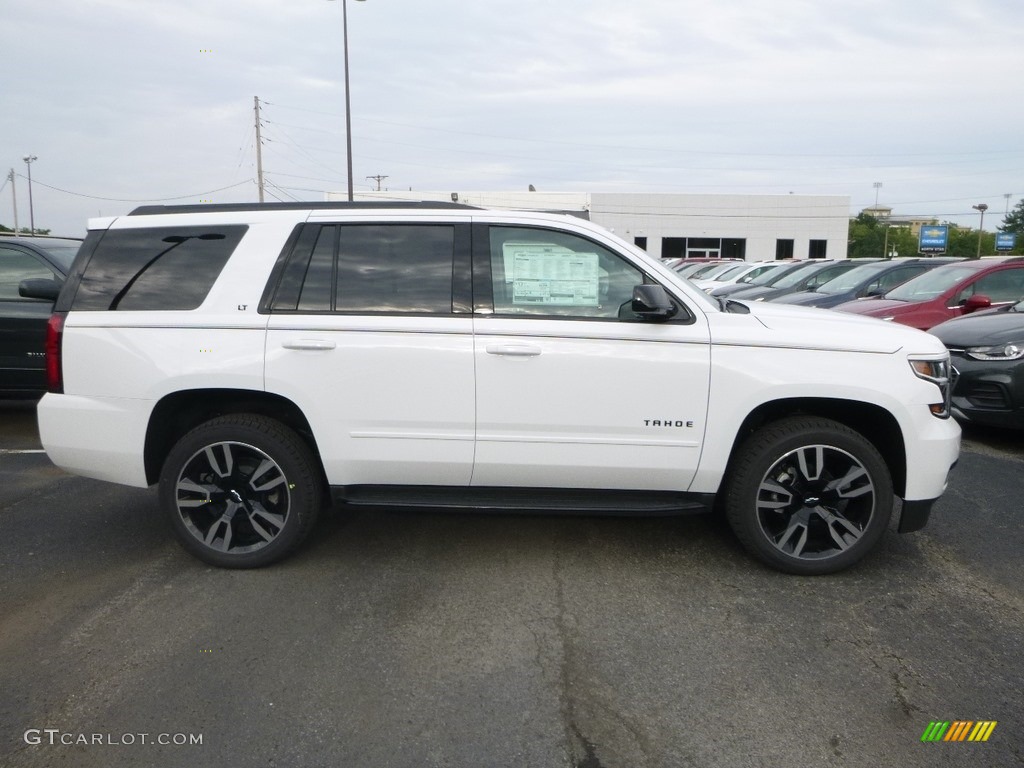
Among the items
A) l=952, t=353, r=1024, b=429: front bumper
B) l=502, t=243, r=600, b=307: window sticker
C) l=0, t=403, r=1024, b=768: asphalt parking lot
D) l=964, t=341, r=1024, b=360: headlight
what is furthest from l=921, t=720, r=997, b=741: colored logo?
l=964, t=341, r=1024, b=360: headlight

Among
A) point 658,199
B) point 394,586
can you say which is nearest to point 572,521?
point 394,586

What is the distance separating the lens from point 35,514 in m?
5.28

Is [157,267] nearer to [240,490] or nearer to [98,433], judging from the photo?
[98,433]

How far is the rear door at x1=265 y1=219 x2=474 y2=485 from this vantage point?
4.11m

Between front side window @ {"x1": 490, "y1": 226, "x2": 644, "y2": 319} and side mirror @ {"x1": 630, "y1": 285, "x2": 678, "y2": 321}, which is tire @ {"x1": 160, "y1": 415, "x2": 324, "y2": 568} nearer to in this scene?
front side window @ {"x1": 490, "y1": 226, "x2": 644, "y2": 319}

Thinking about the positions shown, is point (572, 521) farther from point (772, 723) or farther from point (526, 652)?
point (772, 723)

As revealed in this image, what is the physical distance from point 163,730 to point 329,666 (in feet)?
2.16

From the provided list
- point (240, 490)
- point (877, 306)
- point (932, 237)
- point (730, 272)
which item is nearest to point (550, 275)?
point (240, 490)

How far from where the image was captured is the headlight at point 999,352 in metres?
6.66

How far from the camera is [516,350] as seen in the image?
4.06m

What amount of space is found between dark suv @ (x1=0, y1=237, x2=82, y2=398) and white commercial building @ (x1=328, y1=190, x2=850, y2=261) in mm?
46794

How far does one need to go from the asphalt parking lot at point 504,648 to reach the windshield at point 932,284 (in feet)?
19.1

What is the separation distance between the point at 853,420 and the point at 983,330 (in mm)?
3535

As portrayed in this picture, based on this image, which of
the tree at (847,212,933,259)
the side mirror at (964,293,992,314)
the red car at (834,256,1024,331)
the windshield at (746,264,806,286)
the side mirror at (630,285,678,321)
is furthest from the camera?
the tree at (847,212,933,259)
